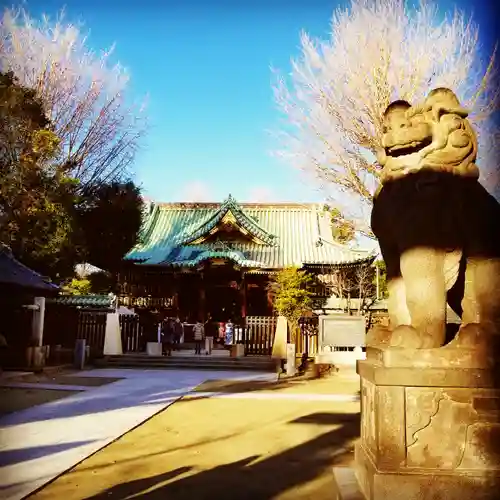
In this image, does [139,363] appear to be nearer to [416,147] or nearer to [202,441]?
[202,441]

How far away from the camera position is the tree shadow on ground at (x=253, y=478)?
3.86 meters

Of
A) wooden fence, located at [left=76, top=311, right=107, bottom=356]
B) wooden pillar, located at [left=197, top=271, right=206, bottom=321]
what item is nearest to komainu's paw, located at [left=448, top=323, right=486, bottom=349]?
wooden fence, located at [left=76, top=311, right=107, bottom=356]

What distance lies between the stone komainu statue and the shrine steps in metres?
12.2

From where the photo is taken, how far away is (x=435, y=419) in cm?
301

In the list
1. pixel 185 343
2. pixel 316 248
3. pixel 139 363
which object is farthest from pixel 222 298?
pixel 139 363

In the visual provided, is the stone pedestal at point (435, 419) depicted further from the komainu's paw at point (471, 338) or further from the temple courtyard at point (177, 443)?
the temple courtyard at point (177, 443)

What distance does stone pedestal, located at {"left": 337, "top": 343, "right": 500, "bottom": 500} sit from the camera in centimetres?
293

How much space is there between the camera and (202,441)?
5.76 m

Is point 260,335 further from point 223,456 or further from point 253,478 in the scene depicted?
point 253,478

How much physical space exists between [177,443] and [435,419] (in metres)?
3.59

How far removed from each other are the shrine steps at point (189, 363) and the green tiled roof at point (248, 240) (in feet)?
16.0

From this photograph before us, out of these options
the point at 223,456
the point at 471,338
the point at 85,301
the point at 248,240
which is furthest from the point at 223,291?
the point at 471,338

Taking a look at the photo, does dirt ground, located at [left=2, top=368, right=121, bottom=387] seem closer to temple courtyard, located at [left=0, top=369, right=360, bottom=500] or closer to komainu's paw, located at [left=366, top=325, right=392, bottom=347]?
temple courtyard, located at [left=0, top=369, right=360, bottom=500]

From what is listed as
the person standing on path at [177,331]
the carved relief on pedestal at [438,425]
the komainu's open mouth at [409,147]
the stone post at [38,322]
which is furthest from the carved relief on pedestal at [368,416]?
the person standing on path at [177,331]
